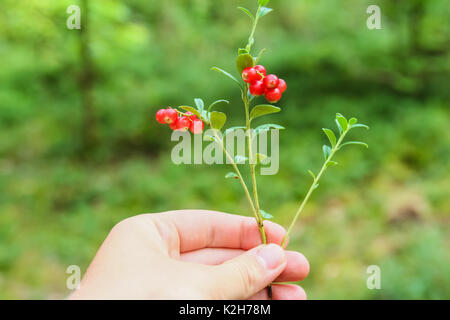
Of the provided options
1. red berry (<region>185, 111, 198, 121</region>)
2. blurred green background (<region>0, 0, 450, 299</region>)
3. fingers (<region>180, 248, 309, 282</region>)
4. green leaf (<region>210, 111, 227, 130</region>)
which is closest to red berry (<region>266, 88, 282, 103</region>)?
green leaf (<region>210, 111, 227, 130</region>)

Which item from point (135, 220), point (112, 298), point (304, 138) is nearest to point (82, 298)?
point (112, 298)

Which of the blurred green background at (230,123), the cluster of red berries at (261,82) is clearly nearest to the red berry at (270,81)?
the cluster of red berries at (261,82)

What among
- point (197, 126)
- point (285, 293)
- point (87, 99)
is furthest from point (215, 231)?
point (87, 99)

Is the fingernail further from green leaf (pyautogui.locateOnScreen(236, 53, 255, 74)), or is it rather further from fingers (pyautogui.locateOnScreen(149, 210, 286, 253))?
green leaf (pyautogui.locateOnScreen(236, 53, 255, 74))

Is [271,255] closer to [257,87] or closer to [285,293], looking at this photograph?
[285,293]

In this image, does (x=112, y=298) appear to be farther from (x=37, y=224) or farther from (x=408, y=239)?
(x=37, y=224)

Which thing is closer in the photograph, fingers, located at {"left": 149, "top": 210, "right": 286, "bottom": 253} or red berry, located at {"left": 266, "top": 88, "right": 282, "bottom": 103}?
red berry, located at {"left": 266, "top": 88, "right": 282, "bottom": 103}

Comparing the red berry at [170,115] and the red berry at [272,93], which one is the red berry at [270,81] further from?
the red berry at [170,115]
